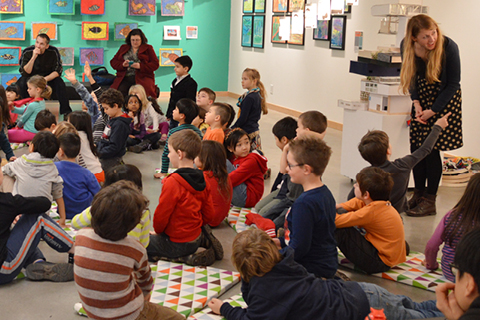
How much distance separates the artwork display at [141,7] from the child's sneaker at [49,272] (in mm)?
8735

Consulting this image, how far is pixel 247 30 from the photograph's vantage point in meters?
11.4

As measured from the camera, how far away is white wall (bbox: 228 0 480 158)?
21.3ft

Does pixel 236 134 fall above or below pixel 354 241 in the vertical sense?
above

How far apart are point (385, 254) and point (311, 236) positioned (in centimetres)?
89

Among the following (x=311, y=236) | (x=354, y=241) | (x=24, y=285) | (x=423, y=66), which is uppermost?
(x=423, y=66)

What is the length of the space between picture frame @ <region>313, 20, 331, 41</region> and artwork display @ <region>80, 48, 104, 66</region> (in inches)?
181

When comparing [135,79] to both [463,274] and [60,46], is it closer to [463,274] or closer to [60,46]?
[60,46]

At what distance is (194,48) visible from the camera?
1188cm

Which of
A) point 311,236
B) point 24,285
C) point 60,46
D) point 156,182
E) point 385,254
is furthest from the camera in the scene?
point 60,46

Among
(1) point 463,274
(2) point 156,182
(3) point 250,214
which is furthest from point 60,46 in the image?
(1) point 463,274

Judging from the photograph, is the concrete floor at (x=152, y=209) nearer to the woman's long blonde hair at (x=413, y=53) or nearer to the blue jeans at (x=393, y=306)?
the blue jeans at (x=393, y=306)

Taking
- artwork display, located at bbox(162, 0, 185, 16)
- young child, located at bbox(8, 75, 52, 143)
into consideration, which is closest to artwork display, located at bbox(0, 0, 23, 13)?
artwork display, located at bbox(162, 0, 185, 16)

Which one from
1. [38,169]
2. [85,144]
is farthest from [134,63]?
[38,169]

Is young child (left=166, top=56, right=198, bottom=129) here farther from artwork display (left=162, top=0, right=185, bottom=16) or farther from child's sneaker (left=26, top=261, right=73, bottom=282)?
artwork display (left=162, top=0, right=185, bottom=16)
